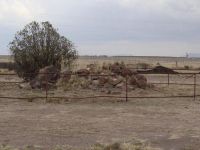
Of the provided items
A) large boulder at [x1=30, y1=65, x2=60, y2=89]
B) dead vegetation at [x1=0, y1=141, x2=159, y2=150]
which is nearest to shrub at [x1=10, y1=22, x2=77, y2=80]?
large boulder at [x1=30, y1=65, x2=60, y2=89]

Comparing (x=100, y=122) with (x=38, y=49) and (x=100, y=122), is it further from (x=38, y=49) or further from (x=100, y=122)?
(x=38, y=49)

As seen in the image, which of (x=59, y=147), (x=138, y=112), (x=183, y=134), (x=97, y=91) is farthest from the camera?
(x=97, y=91)

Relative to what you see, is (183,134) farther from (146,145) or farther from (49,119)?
(49,119)

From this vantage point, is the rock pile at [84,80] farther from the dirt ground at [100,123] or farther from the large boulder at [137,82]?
the dirt ground at [100,123]

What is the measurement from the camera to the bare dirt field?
44.8 ft

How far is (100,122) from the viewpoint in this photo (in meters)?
17.4

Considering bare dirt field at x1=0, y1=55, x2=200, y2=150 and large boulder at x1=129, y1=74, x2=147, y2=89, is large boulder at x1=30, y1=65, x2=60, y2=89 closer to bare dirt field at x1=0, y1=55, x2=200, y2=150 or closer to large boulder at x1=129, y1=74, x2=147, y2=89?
bare dirt field at x1=0, y1=55, x2=200, y2=150

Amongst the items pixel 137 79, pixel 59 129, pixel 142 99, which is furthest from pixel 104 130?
pixel 137 79

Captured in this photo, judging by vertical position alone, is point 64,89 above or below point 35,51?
below

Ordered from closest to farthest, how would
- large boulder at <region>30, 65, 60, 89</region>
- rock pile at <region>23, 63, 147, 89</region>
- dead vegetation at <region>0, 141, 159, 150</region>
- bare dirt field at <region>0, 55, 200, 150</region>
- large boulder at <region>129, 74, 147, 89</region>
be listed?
dead vegetation at <region>0, 141, 159, 150</region> < bare dirt field at <region>0, 55, 200, 150</region> < large boulder at <region>30, 65, 60, 89</region> < rock pile at <region>23, 63, 147, 89</region> < large boulder at <region>129, 74, 147, 89</region>

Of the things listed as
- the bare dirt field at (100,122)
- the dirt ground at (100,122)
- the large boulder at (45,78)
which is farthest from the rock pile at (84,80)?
the dirt ground at (100,122)

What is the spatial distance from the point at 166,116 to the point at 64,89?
10.9 metres

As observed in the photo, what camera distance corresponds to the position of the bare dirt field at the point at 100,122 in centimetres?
1365

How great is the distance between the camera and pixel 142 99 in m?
25.2
